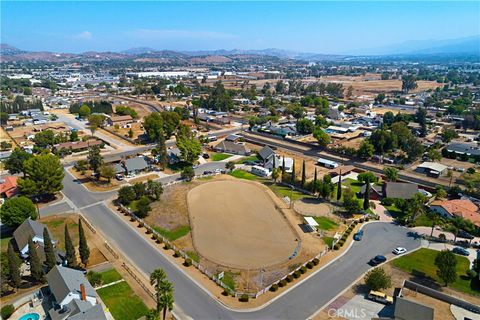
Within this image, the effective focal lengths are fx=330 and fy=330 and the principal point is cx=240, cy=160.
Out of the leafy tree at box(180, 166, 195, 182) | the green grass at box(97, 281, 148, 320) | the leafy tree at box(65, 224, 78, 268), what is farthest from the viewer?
the leafy tree at box(180, 166, 195, 182)

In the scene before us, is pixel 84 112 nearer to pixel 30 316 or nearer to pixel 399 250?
pixel 30 316

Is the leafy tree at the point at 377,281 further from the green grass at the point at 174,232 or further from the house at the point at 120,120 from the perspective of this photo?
the house at the point at 120,120

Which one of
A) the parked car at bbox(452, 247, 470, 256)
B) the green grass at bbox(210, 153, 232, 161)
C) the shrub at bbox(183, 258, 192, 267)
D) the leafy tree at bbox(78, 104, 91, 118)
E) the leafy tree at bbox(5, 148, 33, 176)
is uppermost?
the leafy tree at bbox(78, 104, 91, 118)

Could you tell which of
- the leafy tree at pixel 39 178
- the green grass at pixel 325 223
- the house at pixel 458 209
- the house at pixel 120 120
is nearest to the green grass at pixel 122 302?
the leafy tree at pixel 39 178

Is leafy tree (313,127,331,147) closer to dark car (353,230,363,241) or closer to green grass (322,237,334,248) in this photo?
dark car (353,230,363,241)

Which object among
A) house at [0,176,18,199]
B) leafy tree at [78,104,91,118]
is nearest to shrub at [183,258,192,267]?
house at [0,176,18,199]

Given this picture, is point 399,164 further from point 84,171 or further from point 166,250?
point 84,171
